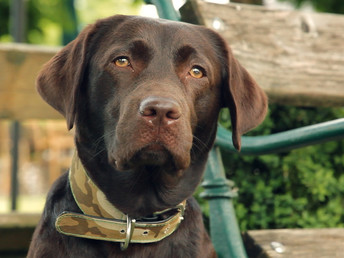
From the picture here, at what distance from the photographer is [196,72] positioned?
8.37 feet

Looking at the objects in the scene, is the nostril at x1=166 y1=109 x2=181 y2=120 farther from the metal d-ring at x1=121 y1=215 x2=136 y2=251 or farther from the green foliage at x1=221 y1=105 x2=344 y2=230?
the green foliage at x1=221 y1=105 x2=344 y2=230

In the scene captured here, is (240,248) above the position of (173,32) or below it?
below

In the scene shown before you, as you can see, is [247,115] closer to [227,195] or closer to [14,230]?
[227,195]

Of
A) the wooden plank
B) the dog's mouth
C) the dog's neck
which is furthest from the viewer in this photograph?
the wooden plank

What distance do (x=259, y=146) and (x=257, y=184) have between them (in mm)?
736

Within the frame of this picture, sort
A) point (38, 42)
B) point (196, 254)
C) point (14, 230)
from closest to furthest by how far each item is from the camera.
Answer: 1. point (196, 254)
2. point (14, 230)
3. point (38, 42)

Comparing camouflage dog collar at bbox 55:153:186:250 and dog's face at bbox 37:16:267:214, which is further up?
dog's face at bbox 37:16:267:214

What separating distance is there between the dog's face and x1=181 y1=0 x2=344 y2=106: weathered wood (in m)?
0.33

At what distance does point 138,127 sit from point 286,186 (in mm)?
1287

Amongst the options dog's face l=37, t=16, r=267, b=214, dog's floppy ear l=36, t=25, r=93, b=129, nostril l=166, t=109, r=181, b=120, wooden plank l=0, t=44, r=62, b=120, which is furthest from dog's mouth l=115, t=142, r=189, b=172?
wooden plank l=0, t=44, r=62, b=120

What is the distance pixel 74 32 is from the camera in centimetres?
1009

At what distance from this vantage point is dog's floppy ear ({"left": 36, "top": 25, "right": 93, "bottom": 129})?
2412 millimetres

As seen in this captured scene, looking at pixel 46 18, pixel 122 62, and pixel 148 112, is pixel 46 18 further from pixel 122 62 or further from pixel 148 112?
pixel 148 112

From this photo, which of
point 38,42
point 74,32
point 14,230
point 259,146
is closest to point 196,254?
point 259,146
